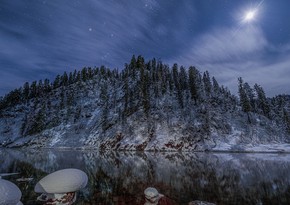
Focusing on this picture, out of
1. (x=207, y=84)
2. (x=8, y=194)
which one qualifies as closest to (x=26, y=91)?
(x=207, y=84)

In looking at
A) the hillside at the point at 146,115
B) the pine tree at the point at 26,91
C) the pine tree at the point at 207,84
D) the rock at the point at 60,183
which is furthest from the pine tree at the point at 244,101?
the pine tree at the point at 26,91

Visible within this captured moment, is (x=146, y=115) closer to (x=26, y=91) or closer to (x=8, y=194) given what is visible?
(x=8, y=194)

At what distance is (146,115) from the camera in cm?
9531

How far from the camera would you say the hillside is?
80188 mm

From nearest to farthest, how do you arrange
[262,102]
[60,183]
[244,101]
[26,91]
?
[60,183]
[244,101]
[262,102]
[26,91]

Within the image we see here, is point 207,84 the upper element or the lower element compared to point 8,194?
upper

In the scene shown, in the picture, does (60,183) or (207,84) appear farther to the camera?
(207,84)

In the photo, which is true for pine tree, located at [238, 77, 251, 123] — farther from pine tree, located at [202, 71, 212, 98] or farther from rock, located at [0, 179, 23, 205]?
rock, located at [0, 179, 23, 205]

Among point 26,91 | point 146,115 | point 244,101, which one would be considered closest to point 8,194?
point 146,115

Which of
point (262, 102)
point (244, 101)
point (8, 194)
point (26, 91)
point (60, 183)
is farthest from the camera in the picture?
point (26, 91)

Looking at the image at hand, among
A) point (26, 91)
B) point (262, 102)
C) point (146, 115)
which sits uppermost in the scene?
point (26, 91)

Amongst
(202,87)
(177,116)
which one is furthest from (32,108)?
(202,87)

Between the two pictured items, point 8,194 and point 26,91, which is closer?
point 8,194

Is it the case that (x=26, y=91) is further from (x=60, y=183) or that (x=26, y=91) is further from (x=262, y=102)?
(x=60, y=183)
